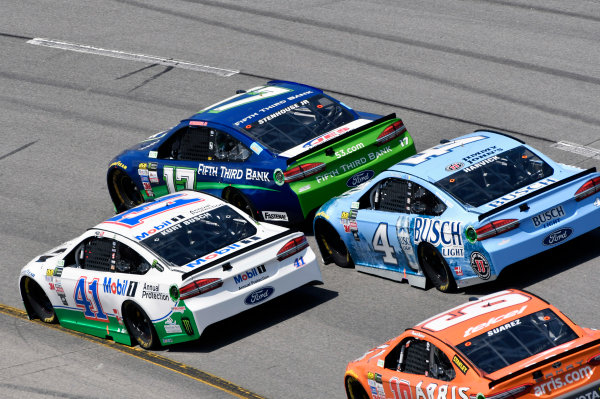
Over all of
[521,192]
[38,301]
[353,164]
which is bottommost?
[38,301]

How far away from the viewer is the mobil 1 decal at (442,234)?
12.4 metres

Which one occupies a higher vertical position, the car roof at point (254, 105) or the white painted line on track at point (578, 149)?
the car roof at point (254, 105)

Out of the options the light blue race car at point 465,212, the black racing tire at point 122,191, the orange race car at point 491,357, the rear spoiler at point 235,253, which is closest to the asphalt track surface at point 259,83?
the black racing tire at point 122,191

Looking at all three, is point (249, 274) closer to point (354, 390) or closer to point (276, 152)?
point (354, 390)

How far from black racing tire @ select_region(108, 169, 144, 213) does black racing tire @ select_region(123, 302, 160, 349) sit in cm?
475

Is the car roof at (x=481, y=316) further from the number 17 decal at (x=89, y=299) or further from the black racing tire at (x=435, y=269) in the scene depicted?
the number 17 decal at (x=89, y=299)

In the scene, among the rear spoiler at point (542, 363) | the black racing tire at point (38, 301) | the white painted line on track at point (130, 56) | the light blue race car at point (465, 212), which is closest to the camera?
the rear spoiler at point (542, 363)

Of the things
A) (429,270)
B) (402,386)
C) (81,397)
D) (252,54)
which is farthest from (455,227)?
(252,54)

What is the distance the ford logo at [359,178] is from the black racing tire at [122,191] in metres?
3.99

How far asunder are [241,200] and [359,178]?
173 cm

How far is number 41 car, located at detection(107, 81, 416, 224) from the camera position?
1506 centimetres

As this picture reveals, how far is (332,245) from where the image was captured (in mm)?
14688

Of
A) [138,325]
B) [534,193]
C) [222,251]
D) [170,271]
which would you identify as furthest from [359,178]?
[138,325]

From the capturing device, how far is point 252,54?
76.8 feet
